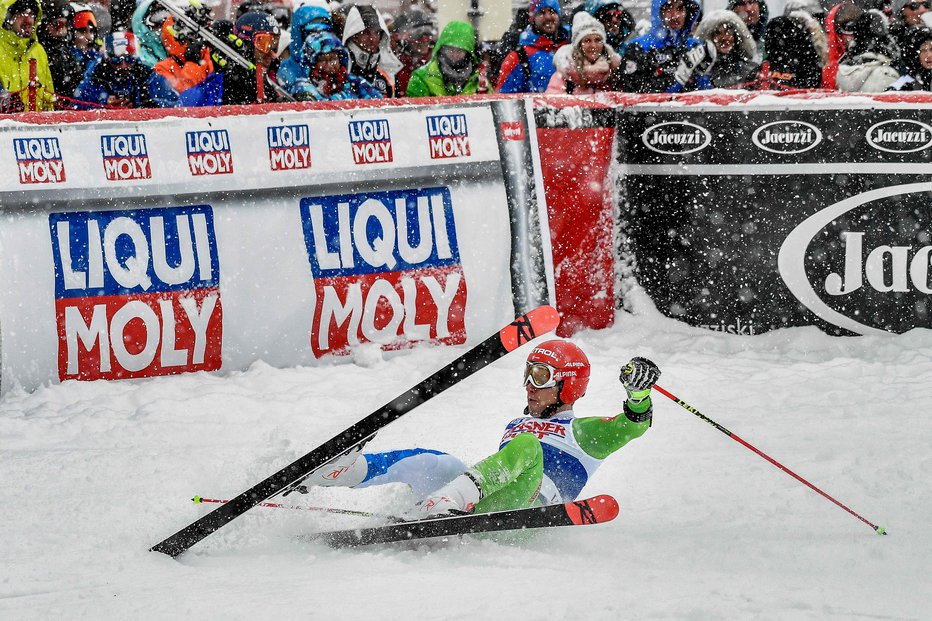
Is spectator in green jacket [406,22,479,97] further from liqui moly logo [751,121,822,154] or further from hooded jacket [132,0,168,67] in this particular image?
liqui moly logo [751,121,822,154]

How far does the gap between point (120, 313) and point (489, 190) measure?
260 centimetres

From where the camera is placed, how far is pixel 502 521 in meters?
4.18

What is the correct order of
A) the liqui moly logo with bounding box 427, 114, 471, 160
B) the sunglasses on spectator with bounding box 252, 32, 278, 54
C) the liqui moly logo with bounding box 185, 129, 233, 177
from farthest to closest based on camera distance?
the sunglasses on spectator with bounding box 252, 32, 278, 54
the liqui moly logo with bounding box 427, 114, 471, 160
the liqui moly logo with bounding box 185, 129, 233, 177

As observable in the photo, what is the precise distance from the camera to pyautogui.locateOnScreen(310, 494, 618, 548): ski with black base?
407 cm

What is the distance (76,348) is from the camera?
6496 mm

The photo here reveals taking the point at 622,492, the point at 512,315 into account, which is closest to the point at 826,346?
the point at 512,315

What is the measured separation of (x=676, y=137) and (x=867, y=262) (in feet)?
5.31

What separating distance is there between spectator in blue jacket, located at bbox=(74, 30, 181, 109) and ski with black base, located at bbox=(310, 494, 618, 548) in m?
5.05

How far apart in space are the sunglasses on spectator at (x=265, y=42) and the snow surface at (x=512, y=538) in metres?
2.74

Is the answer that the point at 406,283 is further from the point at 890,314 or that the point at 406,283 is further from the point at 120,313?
the point at 890,314

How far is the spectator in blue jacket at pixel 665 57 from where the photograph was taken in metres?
8.25

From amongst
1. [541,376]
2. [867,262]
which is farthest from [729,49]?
[541,376]

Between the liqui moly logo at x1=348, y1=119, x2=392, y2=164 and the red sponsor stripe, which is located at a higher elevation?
the liqui moly logo at x1=348, y1=119, x2=392, y2=164

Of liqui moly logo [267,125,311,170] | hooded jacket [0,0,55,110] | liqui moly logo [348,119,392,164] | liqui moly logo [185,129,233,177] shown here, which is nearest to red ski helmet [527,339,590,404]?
liqui moly logo [348,119,392,164]
